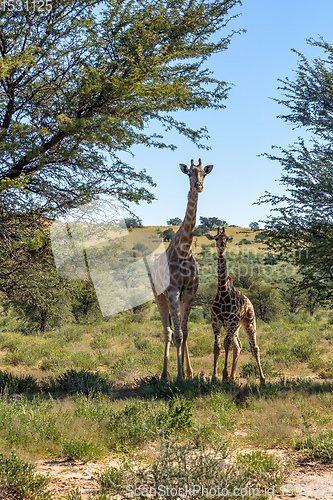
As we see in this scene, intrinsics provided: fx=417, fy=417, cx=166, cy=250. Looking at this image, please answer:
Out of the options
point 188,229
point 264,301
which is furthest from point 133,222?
point 264,301

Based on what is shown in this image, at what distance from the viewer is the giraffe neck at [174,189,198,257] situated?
351 inches

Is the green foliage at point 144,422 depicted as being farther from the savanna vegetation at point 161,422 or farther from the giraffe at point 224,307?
the giraffe at point 224,307

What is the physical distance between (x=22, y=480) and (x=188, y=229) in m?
6.08

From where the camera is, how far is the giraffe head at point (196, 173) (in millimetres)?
8602

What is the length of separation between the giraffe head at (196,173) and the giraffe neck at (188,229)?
0.60 ft

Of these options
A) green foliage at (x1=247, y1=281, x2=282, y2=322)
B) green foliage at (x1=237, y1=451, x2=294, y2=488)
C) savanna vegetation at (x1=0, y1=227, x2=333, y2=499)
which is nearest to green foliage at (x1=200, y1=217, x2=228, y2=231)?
savanna vegetation at (x1=0, y1=227, x2=333, y2=499)

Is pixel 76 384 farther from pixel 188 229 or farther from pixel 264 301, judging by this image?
pixel 264 301

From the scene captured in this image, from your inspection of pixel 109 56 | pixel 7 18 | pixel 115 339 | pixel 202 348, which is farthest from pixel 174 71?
pixel 115 339

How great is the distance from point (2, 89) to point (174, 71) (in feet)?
12.0

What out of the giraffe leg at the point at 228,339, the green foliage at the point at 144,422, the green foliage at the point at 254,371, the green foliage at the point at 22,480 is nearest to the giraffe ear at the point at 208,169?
the giraffe leg at the point at 228,339

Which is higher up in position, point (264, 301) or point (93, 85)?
point (93, 85)

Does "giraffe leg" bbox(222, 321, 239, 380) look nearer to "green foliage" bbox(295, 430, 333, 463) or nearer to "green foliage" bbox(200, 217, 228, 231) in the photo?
"green foliage" bbox(200, 217, 228, 231)

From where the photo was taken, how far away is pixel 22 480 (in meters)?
4.34

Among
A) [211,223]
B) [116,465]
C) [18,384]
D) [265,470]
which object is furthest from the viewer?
[211,223]
